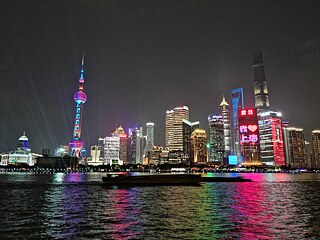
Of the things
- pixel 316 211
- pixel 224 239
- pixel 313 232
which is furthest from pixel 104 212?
pixel 316 211

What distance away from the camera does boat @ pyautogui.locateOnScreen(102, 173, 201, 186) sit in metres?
93.9

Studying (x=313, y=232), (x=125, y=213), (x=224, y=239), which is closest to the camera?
(x=224, y=239)

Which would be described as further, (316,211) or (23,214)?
(316,211)

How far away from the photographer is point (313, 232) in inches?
878

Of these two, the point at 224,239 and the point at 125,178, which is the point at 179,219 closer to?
the point at 224,239

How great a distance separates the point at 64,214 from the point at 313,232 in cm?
2520

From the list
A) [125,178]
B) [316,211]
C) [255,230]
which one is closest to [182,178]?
[125,178]

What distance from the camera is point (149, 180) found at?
100 meters

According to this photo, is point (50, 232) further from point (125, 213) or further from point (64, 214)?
point (125, 213)

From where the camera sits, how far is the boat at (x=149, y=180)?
93938mm

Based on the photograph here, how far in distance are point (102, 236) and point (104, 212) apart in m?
12.4

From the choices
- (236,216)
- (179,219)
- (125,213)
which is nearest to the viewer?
(179,219)

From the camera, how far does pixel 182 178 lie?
100500 millimetres

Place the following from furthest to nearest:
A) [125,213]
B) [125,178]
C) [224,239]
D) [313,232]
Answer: [125,178] < [125,213] < [313,232] < [224,239]
